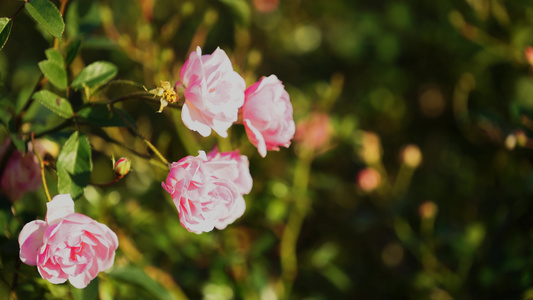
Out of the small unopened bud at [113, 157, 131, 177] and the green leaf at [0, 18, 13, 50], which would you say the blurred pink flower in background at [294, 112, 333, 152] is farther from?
the green leaf at [0, 18, 13, 50]

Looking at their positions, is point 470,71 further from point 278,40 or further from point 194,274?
point 194,274

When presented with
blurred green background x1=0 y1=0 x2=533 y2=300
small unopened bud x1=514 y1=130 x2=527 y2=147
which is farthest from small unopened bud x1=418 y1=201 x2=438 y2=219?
small unopened bud x1=514 y1=130 x2=527 y2=147

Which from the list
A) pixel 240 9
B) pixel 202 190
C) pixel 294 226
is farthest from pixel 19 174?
pixel 294 226

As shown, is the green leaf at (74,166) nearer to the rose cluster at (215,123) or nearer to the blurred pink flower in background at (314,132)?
the rose cluster at (215,123)

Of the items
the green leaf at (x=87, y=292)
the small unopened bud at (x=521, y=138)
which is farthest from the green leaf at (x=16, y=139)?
the small unopened bud at (x=521, y=138)

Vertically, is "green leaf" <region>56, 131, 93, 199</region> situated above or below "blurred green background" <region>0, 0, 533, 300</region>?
above

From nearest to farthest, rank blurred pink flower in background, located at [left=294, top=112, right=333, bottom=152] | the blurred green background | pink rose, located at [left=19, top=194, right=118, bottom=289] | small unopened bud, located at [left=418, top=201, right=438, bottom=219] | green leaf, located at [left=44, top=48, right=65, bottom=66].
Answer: pink rose, located at [left=19, top=194, right=118, bottom=289] → green leaf, located at [left=44, top=48, right=65, bottom=66] → the blurred green background → small unopened bud, located at [left=418, top=201, right=438, bottom=219] → blurred pink flower in background, located at [left=294, top=112, right=333, bottom=152]

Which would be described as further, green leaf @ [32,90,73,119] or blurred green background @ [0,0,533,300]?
blurred green background @ [0,0,533,300]

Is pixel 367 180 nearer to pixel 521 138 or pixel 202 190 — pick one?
pixel 521 138
